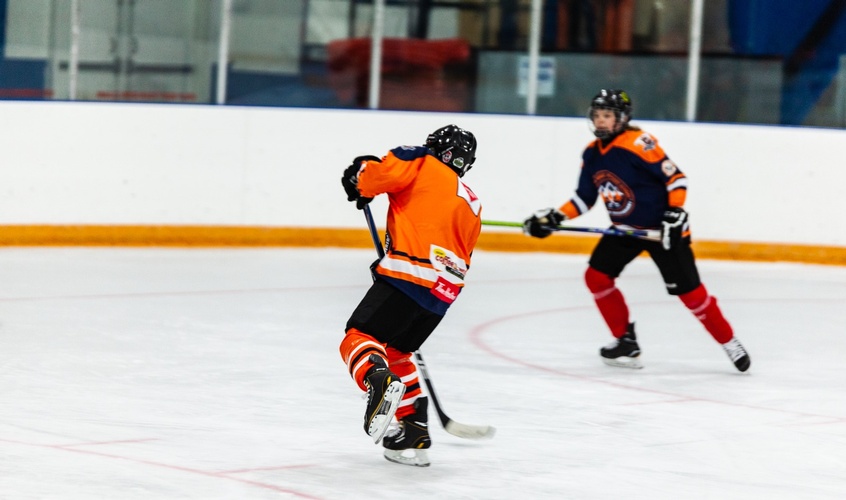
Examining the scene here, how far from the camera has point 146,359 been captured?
4.80 m

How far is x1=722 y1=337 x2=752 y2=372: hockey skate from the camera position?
499 centimetres

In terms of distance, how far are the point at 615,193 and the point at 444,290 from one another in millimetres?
1922

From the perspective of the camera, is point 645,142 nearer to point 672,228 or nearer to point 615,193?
point 615,193

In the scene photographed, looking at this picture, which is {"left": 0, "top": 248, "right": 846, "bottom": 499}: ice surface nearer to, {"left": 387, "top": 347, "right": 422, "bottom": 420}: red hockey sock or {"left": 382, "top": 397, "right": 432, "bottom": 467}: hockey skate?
{"left": 382, "top": 397, "right": 432, "bottom": 467}: hockey skate

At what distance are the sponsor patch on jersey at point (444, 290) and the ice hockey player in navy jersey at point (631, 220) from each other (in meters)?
1.73

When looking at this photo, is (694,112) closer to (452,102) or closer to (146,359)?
(452,102)

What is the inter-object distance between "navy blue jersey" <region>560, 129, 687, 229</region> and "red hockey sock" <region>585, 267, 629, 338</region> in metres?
0.23

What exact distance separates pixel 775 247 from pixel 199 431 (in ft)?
18.3

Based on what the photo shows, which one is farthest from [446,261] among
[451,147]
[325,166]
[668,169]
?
[325,166]

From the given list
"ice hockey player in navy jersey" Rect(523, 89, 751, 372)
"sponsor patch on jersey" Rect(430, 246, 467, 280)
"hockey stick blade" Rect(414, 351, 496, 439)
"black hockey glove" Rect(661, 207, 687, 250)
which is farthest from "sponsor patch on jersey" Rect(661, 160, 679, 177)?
"sponsor patch on jersey" Rect(430, 246, 467, 280)

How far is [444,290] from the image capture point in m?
3.42

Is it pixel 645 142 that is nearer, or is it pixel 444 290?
pixel 444 290

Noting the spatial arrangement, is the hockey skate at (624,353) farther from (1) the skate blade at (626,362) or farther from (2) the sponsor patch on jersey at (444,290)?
(2) the sponsor patch on jersey at (444,290)

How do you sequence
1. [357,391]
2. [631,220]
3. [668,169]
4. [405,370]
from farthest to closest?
[631,220] < [668,169] < [357,391] < [405,370]
